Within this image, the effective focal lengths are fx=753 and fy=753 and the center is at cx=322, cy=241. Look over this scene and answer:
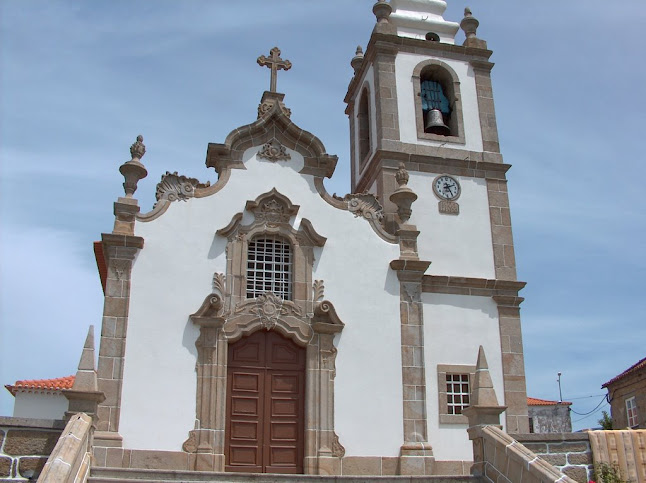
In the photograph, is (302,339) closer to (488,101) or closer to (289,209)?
(289,209)

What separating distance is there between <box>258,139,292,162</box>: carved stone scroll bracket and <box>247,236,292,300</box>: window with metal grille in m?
1.66

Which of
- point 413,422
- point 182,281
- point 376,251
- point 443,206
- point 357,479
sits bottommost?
point 357,479

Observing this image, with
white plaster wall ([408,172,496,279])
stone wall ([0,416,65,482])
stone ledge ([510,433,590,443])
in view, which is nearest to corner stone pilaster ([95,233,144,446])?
stone wall ([0,416,65,482])

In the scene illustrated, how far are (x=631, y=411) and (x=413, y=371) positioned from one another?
12.9m

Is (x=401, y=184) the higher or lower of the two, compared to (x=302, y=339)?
higher

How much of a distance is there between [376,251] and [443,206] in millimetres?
2612

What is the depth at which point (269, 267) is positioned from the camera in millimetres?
14172

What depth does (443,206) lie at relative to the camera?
1636 cm

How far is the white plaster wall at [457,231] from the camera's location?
51.8 ft

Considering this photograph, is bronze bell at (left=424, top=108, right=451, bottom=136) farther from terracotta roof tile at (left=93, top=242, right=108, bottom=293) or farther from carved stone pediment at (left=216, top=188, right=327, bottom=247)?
terracotta roof tile at (left=93, top=242, right=108, bottom=293)

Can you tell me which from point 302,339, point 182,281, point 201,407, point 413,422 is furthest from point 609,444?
point 182,281

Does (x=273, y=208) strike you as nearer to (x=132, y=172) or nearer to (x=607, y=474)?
(x=132, y=172)

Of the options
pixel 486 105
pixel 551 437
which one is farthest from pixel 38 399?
pixel 551 437

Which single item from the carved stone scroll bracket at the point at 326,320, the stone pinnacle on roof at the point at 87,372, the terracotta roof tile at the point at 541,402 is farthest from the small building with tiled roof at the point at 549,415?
the stone pinnacle on roof at the point at 87,372
